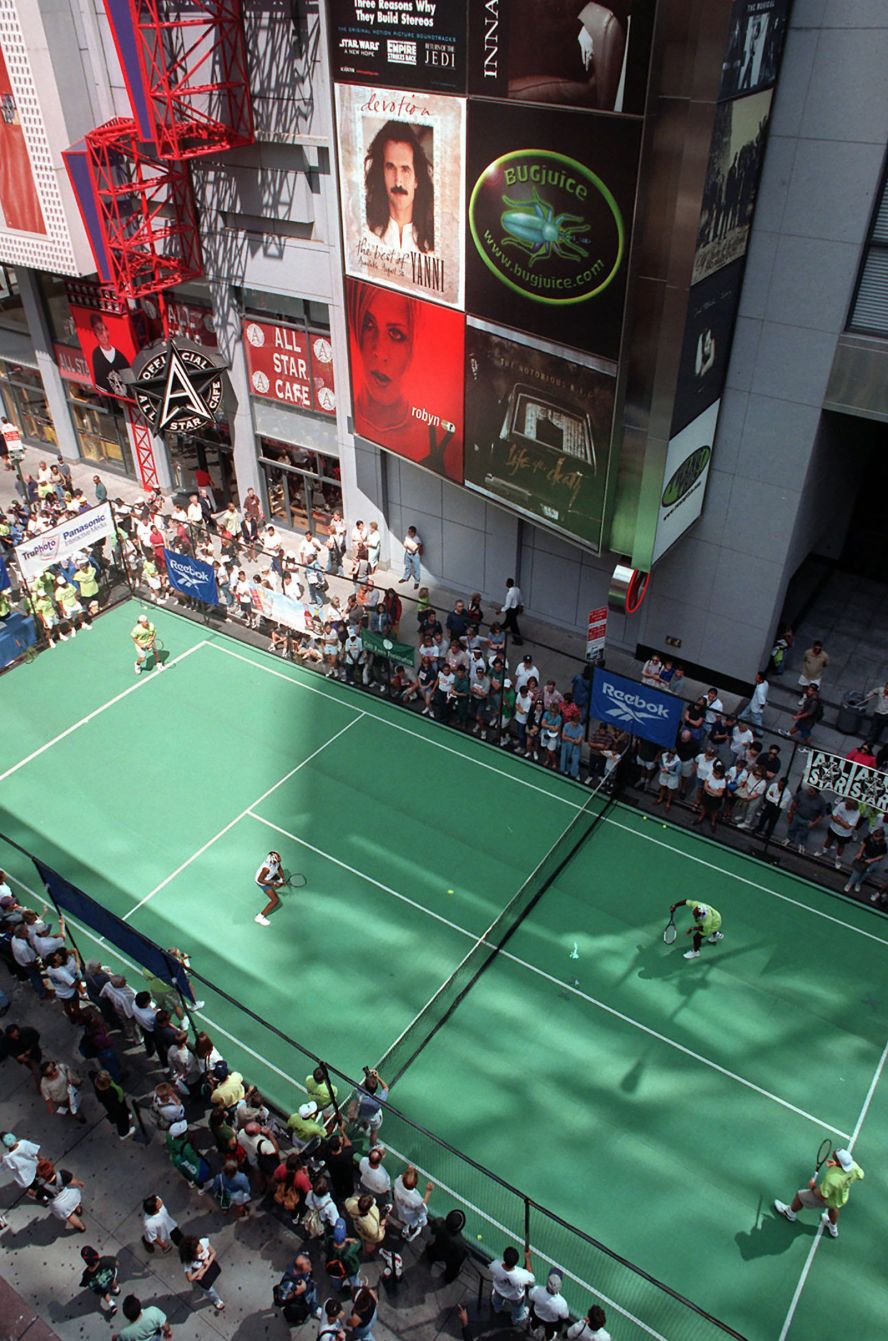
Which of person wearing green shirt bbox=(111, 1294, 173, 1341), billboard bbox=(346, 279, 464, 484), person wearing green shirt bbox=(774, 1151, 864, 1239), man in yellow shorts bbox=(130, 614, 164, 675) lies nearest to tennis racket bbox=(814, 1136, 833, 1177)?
person wearing green shirt bbox=(774, 1151, 864, 1239)

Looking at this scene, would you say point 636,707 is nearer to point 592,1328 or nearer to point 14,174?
point 592,1328

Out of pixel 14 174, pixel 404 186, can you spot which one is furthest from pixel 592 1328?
pixel 14 174

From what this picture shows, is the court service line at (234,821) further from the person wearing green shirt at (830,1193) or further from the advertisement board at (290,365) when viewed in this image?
the person wearing green shirt at (830,1193)

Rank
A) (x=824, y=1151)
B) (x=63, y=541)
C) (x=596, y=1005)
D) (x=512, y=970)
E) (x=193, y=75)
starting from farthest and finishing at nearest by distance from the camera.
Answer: (x=63, y=541), (x=193, y=75), (x=512, y=970), (x=596, y=1005), (x=824, y=1151)

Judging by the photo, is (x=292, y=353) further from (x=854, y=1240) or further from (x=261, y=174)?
(x=854, y=1240)

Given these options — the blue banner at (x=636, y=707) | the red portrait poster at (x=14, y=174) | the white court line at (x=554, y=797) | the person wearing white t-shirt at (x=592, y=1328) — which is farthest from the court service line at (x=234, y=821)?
the red portrait poster at (x=14, y=174)

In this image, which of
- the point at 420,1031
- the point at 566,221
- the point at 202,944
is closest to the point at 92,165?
the point at 566,221

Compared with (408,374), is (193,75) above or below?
above
